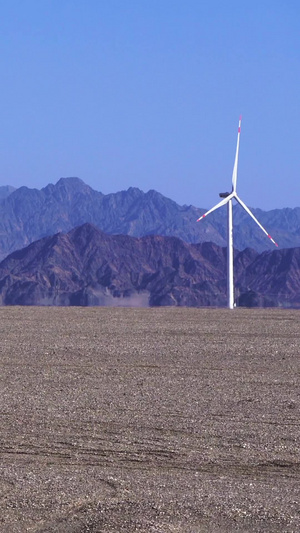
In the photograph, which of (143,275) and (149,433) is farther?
(143,275)

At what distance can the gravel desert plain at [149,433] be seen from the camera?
1182 cm

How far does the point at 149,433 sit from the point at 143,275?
15809 cm

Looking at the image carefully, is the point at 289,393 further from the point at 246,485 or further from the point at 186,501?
the point at 186,501

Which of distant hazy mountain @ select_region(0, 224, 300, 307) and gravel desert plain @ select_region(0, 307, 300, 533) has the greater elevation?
distant hazy mountain @ select_region(0, 224, 300, 307)

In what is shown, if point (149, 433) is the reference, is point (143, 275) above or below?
above

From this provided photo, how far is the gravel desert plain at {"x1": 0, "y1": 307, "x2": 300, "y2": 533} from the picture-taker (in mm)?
11820

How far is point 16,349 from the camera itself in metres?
29.4

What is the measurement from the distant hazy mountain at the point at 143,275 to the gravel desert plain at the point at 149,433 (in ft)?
333

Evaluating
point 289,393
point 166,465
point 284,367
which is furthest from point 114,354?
point 166,465

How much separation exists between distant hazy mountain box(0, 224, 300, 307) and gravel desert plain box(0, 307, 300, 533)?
10162 centimetres

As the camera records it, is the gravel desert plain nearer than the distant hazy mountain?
Yes

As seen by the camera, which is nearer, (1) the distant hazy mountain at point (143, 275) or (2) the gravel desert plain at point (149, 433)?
(2) the gravel desert plain at point (149, 433)

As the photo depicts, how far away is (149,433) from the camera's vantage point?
16922mm

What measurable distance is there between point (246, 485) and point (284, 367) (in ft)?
Answer: 42.0
